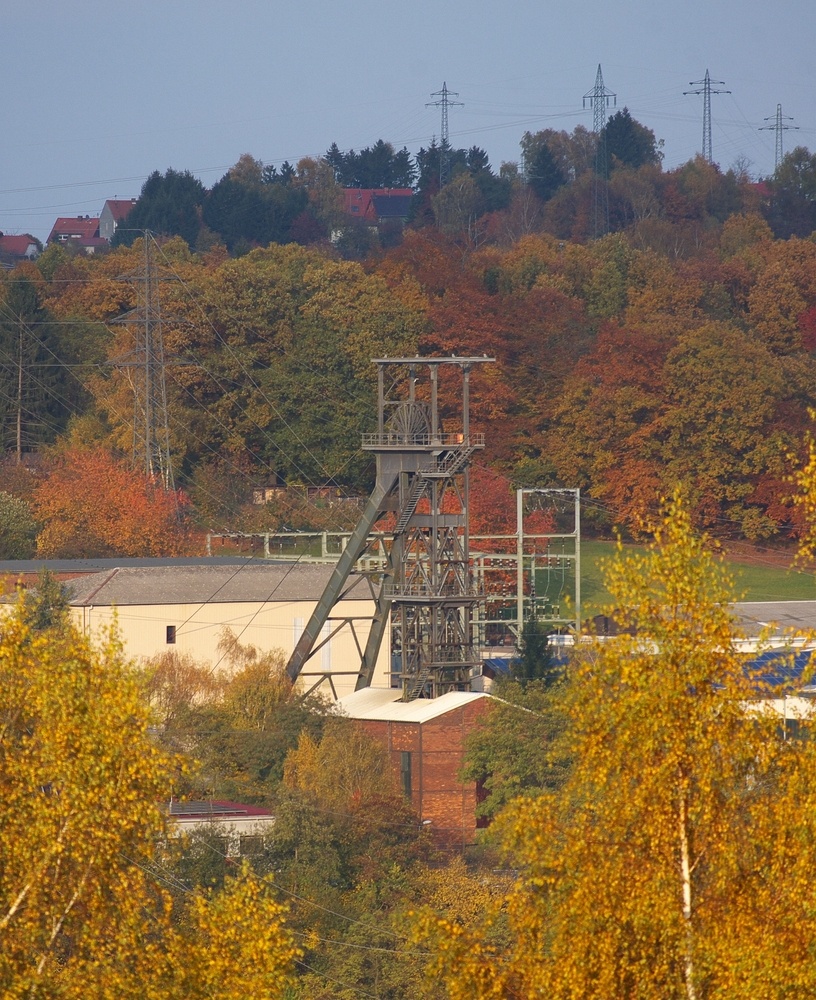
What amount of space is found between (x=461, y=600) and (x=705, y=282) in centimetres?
4753

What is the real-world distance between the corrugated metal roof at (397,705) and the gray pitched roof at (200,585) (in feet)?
17.4

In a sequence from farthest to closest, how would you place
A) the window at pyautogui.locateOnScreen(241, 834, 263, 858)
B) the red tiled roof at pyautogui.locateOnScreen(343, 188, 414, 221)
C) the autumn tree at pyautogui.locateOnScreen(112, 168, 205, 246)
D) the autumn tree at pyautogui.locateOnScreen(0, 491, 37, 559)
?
the red tiled roof at pyautogui.locateOnScreen(343, 188, 414, 221)
the autumn tree at pyautogui.locateOnScreen(112, 168, 205, 246)
the autumn tree at pyautogui.locateOnScreen(0, 491, 37, 559)
the window at pyautogui.locateOnScreen(241, 834, 263, 858)

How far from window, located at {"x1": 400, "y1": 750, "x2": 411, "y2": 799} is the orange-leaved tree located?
2507 centimetres

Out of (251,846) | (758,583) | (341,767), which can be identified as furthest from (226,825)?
(758,583)

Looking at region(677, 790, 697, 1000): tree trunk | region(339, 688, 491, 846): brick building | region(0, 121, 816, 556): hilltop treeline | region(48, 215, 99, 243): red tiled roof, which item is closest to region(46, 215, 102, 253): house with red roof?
region(48, 215, 99, 243): red tiled roof

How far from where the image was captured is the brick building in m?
39.4

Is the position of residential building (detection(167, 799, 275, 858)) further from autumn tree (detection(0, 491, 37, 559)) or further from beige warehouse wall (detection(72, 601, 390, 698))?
autumn tree (detection(0, 491, 37, 559))

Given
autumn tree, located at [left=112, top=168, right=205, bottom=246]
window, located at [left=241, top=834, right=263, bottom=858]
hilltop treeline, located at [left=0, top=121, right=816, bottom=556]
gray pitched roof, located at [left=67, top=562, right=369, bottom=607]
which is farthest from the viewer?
autumn tree, located at [left=112, top=168, right=205, bottom=246]

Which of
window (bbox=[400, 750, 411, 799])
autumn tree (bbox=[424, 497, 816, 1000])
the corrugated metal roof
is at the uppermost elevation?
autumn tree (bbox=[424, 497, 816, 1000])

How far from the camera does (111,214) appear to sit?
529 feet

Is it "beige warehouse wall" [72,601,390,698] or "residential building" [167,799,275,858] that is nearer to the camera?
"residential building" [167,799,275,858]

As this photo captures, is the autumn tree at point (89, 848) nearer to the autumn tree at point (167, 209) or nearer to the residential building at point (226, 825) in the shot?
the residential building at point (226, 825)

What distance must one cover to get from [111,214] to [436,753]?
12707 cm

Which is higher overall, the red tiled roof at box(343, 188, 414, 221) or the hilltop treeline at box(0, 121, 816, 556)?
the red tiled roof at box(343, 188, 414, 221)
